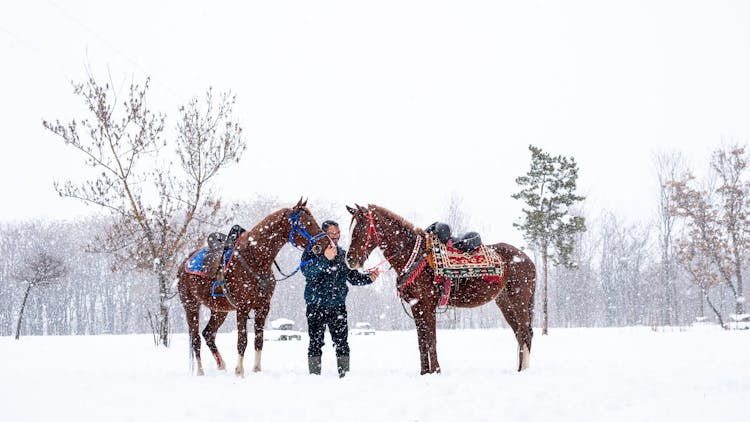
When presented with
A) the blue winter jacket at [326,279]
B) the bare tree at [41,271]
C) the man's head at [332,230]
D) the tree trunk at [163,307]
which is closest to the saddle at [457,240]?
the blue winter jacket at [326,279]

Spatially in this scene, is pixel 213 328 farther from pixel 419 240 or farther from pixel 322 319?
pixel 419 240

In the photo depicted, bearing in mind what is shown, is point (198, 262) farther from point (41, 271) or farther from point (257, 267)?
point (41, 271)

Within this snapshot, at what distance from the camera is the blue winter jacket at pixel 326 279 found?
7.26m

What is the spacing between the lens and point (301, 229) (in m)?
7.13

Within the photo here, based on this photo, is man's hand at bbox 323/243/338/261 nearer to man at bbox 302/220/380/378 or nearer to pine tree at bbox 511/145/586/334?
man at bbox 302/220/380/378

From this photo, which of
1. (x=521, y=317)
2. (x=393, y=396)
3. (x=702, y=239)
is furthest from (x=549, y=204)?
(x=393, y=396)

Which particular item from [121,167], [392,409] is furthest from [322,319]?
[121,167]

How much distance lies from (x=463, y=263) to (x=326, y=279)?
2.08 meters

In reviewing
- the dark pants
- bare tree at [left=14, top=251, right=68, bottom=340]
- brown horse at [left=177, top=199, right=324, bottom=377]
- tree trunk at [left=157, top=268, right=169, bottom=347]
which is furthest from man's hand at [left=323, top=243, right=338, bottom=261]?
bare tree at [left=14, top=251, right=68, bottom=340]

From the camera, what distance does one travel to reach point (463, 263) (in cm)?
722

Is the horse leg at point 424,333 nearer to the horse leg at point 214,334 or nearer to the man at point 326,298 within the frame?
the man at point 326,298

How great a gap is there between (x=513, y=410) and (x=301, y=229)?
149 inches

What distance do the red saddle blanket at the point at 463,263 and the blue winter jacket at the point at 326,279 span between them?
3.63ft

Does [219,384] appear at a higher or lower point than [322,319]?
lower
